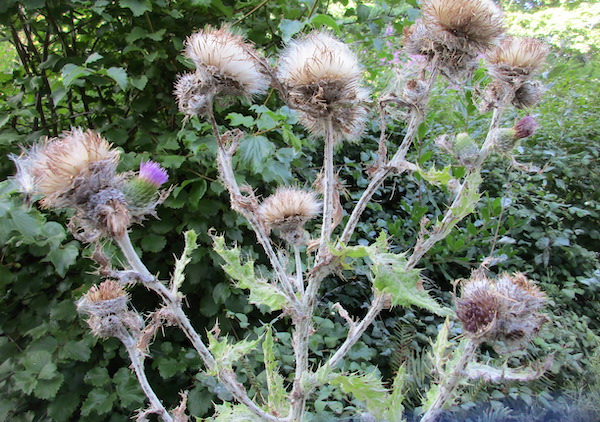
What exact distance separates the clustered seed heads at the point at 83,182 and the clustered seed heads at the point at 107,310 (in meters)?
0.21

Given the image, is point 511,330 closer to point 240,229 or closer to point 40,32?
point 240,229

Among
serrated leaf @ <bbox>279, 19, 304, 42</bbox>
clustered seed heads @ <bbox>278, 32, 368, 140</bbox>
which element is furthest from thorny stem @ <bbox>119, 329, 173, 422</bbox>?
serrated leaf @ <bbox>279, 19, 304, 42</bbox>

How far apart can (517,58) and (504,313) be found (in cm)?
85

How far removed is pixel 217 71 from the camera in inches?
47.6

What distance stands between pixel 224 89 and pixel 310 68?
0.95ft

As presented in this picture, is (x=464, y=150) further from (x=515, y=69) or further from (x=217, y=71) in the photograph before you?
(x=217, y=71)

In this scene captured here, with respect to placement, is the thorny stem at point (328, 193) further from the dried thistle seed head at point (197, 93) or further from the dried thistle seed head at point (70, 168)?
the dried thistle seed head at point (70, 168)

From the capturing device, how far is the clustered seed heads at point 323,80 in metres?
1.13

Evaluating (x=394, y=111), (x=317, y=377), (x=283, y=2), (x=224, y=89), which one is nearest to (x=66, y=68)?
(x=224, y=89)

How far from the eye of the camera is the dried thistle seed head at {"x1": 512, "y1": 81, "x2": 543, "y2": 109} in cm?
150

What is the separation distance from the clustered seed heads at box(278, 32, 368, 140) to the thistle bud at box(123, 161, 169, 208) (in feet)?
1.49

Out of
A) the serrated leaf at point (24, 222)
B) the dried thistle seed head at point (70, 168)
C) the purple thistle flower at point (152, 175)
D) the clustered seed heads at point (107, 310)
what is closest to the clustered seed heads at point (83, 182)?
the dried thistle seed head at point (70, 168)

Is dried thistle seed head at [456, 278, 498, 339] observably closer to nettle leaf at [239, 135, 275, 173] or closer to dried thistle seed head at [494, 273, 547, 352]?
dried thistle seed head at [494, 273, 547, 352]

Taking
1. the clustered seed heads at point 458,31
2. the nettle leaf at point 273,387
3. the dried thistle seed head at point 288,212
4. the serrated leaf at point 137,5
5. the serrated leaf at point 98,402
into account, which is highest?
the serrated leaf at point 137,5
